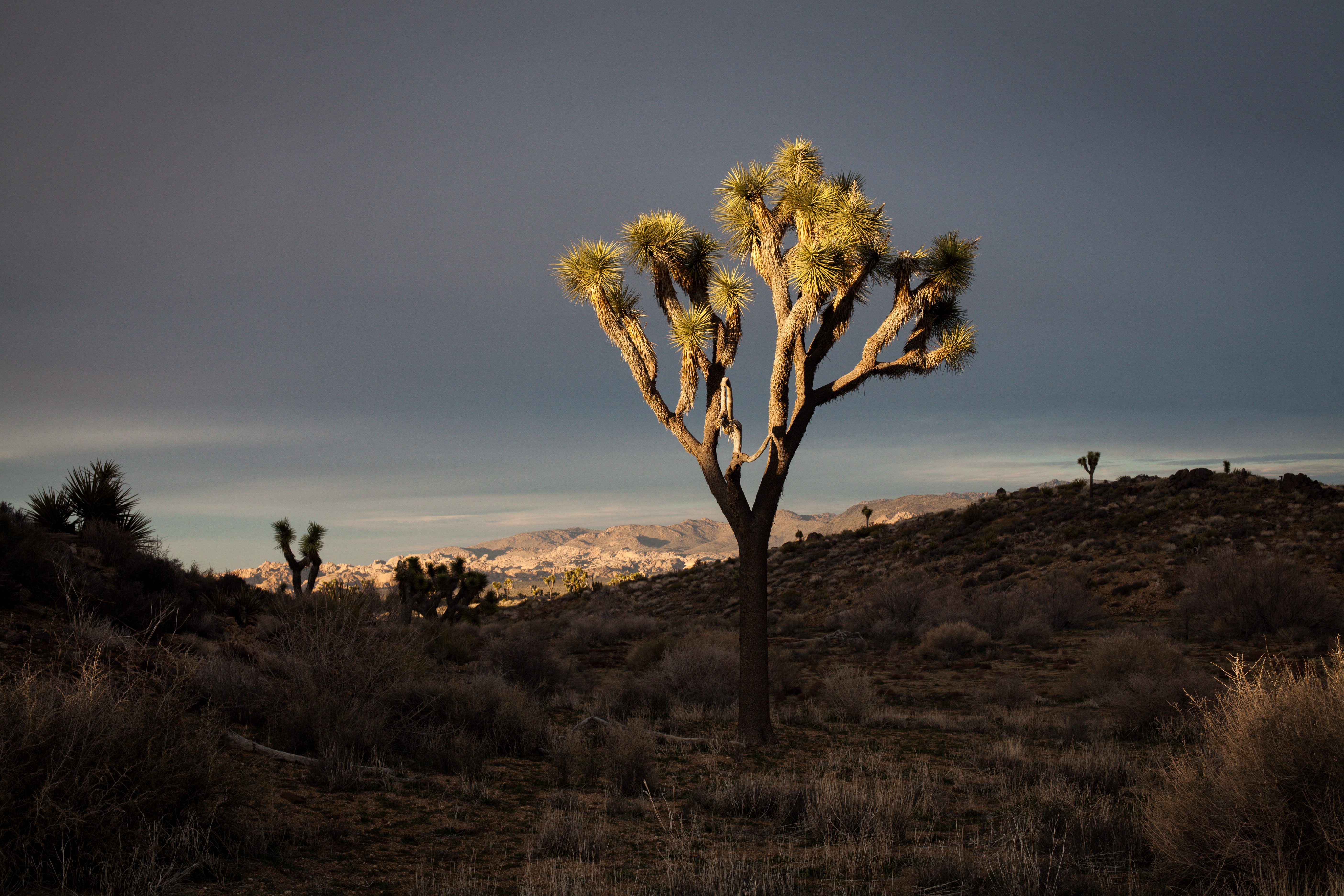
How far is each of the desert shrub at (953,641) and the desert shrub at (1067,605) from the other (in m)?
3.10

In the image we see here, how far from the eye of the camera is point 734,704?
1492 centimetres

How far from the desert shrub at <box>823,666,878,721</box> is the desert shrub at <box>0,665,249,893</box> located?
1067 cm

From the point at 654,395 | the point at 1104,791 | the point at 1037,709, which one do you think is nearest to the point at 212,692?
the point at 654,395

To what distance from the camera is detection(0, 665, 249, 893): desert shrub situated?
14.3ft

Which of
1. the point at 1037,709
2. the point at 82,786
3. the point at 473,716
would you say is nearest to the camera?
the point at 82,786

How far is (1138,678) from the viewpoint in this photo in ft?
39.7

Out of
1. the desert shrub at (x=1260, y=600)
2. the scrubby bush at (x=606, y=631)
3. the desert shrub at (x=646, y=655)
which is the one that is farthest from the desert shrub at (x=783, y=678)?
the desert shrub at (x=1260, y=600)

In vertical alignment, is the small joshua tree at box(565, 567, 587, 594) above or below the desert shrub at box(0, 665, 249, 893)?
below

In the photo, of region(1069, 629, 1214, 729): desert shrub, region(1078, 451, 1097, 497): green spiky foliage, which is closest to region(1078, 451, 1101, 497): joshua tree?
region(1078, 451, 1097, 497): green spiky foliage

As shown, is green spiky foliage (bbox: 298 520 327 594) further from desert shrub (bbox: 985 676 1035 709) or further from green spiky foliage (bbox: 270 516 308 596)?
desert shrub (bbox: 985 676 1035 709)

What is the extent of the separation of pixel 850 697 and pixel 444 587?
1816 centimetres

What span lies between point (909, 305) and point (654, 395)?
424 centimetres

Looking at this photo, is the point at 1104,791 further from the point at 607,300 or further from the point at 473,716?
the point at 607,300

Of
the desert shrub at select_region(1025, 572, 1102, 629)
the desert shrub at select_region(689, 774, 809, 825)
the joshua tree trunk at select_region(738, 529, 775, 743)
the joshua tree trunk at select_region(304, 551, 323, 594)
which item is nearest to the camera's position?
the desert shrub at select_region(689, 774, 809, 825)
